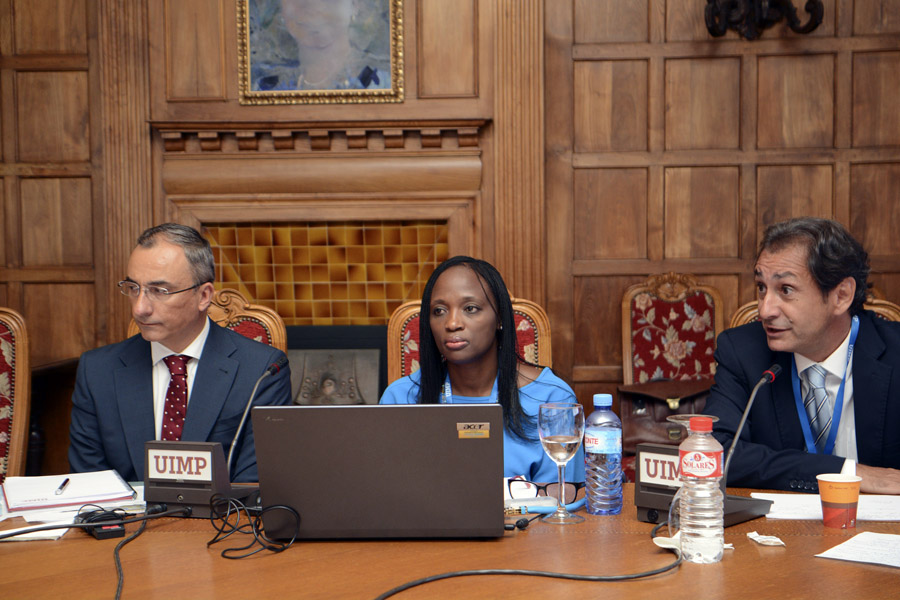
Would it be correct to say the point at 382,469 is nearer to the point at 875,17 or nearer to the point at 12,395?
the point at 12,395

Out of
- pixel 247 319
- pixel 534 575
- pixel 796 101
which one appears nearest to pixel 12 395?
pixel 247 319

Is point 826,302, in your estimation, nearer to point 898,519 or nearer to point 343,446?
A: point 898,519

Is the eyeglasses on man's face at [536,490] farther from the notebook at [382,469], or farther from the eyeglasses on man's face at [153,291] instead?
the eyeglasses on man's face at [153,291]

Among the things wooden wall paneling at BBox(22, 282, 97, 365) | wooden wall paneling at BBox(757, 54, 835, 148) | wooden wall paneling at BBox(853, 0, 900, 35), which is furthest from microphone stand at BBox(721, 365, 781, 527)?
wooden wall paneling at BBox(22, 282, 97, 365)

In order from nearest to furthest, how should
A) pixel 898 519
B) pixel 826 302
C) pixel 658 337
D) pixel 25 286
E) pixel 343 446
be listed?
pixel 343 446
pixel 898 519
pixel 826 302
pixel 658 337
pixel 25 286

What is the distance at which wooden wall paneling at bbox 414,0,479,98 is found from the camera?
379 centimetres

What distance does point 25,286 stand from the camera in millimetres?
4055

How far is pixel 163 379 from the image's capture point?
230cm

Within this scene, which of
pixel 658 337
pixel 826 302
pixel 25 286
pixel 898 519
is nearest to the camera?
pixel 898 519

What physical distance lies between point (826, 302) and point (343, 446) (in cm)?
139

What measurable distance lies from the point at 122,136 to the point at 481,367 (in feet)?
8.53

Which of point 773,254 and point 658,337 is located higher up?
point 773,254

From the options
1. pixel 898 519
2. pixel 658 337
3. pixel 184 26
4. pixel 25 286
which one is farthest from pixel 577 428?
pixel 25 286

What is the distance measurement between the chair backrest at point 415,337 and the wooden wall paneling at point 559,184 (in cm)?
127
